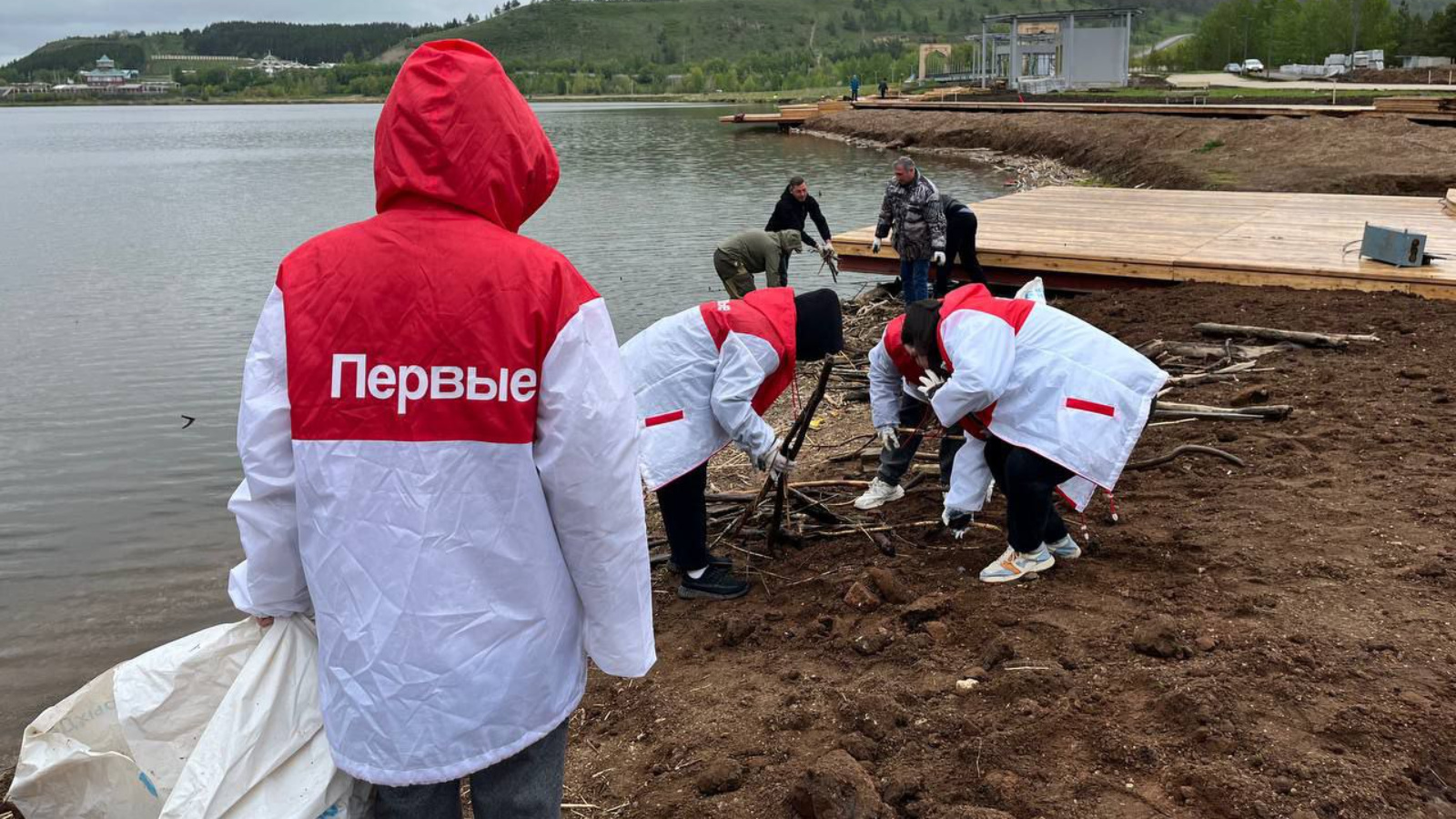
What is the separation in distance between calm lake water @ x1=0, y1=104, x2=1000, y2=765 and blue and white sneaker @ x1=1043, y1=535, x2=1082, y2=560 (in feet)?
16.9

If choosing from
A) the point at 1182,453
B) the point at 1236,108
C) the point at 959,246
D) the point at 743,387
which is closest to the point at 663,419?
the point at 743,387

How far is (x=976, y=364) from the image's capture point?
427cm

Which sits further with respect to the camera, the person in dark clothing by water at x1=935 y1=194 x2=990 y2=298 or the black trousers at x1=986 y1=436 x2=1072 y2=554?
the person in dark clothing by water at x1=935 y1=194 x2=990 y2=298

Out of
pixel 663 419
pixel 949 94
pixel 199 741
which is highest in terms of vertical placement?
pixel 949 94

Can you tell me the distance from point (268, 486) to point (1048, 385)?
3.21 metres

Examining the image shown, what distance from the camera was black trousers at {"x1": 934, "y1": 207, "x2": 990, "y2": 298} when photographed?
11.2 metres

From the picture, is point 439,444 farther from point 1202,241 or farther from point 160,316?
point 160,316

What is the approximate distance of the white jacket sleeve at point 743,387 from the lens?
4770 mm

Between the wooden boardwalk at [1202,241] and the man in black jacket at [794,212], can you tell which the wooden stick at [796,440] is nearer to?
the wooden boardwalk at [1202,241]

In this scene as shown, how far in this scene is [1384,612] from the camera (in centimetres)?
380

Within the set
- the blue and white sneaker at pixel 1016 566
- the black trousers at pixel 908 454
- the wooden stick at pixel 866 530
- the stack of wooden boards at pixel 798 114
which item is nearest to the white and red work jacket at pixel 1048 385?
the blue and white sneaker at pixel 1016 566

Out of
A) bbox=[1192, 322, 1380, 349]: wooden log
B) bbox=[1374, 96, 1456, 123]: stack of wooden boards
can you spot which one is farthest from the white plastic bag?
bbox=[1374, 96, 1456, 123]: stack of wooden boards

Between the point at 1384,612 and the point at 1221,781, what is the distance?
4.46 ft

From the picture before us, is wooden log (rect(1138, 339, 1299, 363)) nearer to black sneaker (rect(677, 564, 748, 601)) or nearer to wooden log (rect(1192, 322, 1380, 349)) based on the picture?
wooden log (rect(1192, 322, 1380, 349))
